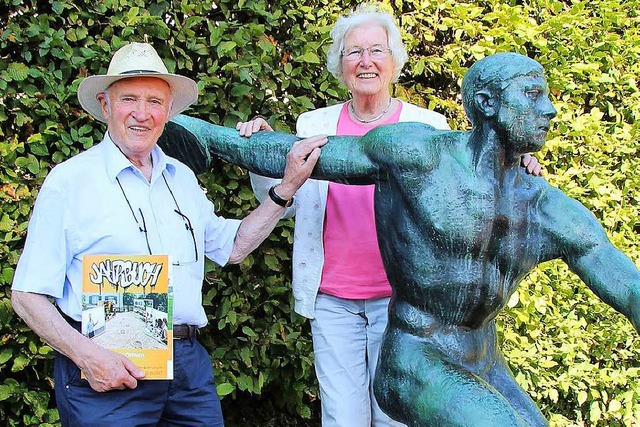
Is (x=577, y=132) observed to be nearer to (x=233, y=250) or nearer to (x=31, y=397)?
(x=233, y=250)

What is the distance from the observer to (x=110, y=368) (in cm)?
245

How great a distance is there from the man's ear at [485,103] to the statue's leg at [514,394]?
75 cm

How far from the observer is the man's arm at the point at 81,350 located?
8.05ft

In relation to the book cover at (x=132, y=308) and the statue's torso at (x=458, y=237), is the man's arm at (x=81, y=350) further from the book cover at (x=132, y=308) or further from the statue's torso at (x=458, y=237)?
the statue's torso at (x=458, y=237)

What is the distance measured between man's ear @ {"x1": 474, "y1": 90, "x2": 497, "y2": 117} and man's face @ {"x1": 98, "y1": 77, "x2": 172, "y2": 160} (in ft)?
2.99

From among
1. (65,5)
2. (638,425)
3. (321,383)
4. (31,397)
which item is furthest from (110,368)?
(638,425)

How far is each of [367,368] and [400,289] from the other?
2.16 feet

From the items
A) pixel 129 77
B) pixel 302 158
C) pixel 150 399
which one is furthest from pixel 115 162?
pixel 150 399

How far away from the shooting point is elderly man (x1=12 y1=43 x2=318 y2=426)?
248 cm

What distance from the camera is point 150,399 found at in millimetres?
2615

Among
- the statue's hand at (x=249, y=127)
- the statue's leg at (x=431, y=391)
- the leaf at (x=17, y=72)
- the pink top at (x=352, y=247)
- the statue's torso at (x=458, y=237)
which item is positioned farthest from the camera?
the leaf at (x=17, y=72)

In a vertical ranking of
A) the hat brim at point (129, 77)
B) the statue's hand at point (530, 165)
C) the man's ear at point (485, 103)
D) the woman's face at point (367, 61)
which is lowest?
the statue's hand at point (530, 165)

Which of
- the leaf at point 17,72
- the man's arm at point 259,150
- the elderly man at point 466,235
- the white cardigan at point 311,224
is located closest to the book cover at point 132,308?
the man's arm at point 259,150

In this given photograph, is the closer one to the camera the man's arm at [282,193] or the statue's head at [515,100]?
the statue's head at [515,100]
